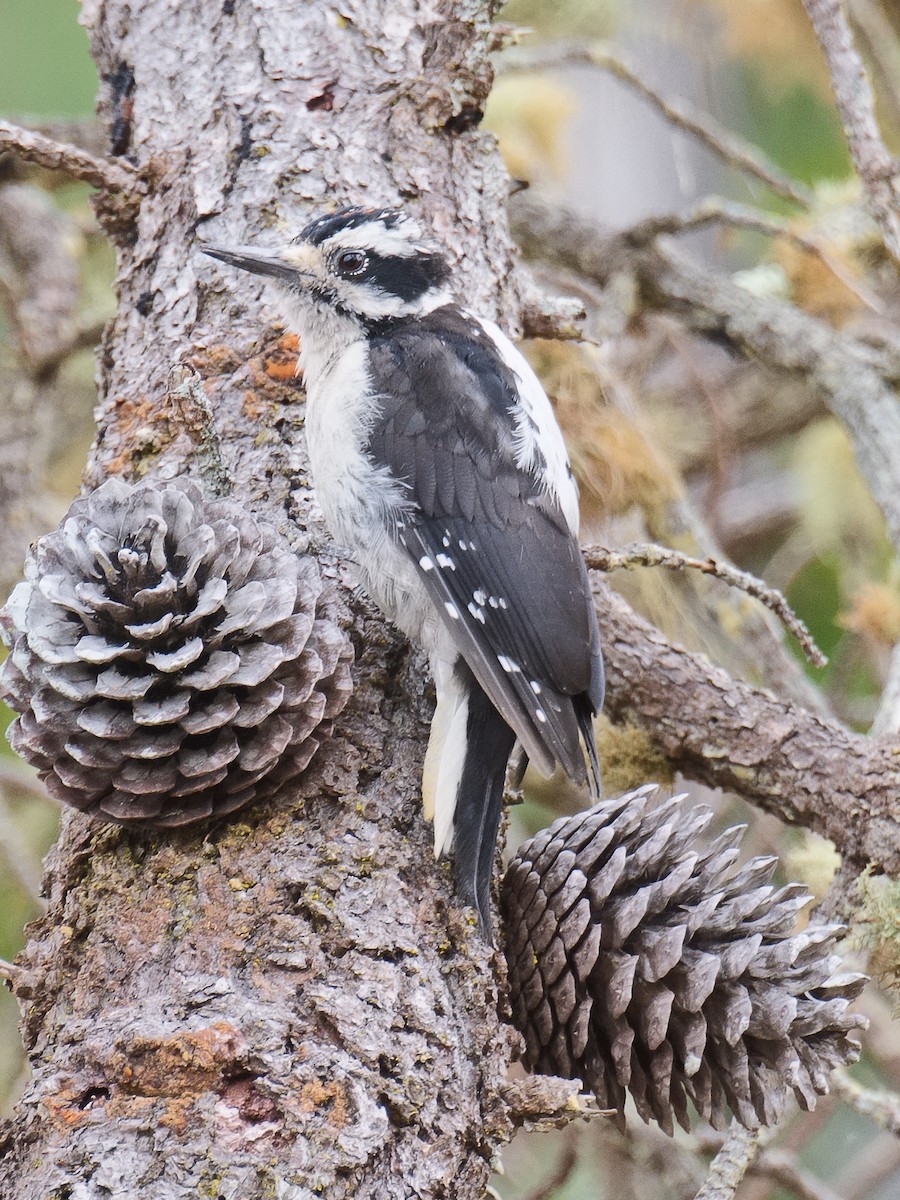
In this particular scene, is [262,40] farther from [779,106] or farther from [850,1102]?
[779,106]

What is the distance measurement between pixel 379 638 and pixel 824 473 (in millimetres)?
2044

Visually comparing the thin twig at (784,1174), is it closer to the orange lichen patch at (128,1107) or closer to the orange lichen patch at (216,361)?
the orange lichen patch at (128,1107)

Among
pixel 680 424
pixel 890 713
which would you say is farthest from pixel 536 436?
pixel 680 424

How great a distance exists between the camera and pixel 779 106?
222 inches

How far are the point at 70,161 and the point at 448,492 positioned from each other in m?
0.82

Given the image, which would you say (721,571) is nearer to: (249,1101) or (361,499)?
(361,499)

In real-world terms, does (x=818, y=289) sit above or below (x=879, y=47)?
below

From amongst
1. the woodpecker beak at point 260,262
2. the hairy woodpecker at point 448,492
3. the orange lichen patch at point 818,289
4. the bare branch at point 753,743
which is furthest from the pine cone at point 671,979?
the orange lichen patch at point 818,289

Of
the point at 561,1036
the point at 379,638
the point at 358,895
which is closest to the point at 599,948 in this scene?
the point at 561,1036

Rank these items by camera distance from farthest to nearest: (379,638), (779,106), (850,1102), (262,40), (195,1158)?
(779,106) < (262,40) < (379,638) < (850,1102) < (195,1158)

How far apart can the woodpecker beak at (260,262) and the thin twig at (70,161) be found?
24cm

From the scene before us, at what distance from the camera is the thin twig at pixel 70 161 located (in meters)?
1.94

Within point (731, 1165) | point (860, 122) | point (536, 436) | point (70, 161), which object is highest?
point (70, 161)

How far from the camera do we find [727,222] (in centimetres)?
272
